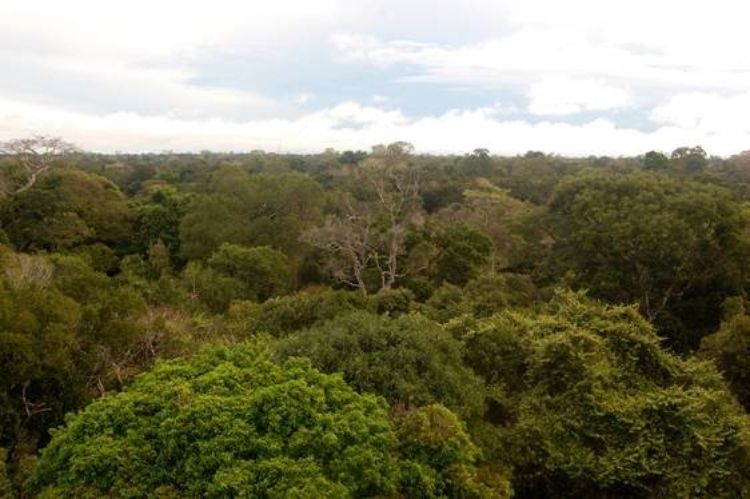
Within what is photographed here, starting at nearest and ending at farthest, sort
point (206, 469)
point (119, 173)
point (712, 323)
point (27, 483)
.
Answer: point (206, 469), point (27, 483), point (712, 323), point (119, 173)

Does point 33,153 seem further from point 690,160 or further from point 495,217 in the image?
point 690,160

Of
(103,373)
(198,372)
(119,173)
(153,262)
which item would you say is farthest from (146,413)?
(119,173)

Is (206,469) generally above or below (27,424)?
above

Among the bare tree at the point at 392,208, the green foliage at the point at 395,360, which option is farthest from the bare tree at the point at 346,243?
the green foliage at the point at 395,360

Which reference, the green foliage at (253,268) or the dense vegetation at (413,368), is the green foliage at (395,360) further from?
the green foliage at (253,268)

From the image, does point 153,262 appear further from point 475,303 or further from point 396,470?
point 396,470

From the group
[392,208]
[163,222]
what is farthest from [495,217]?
[163,222]

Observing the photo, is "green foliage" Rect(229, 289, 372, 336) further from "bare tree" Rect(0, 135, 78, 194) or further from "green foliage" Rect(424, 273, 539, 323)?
"bare tree" Rect(0, 135, 78, 194)
